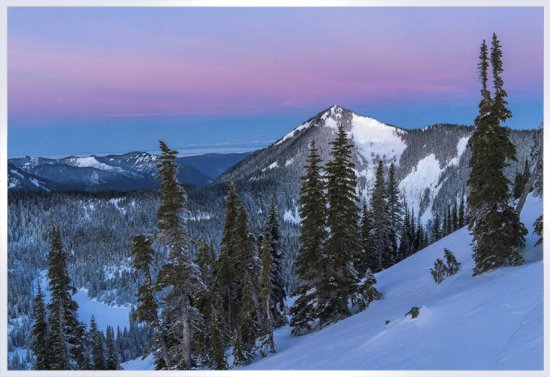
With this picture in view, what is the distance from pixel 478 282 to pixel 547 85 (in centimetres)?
880

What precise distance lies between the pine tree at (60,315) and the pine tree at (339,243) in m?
16.0

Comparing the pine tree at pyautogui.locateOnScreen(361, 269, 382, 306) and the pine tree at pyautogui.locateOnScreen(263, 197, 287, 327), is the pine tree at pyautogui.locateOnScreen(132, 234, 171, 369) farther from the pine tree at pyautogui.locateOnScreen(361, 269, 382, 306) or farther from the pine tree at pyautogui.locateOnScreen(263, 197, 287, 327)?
the pine tree at pyautogui.locateOnScreen(361, 269, 382, 306)

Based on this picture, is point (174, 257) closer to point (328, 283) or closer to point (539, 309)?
point (328, 283)

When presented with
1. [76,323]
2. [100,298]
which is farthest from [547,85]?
[100,298]

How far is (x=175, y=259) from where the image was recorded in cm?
1884

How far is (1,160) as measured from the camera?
13.0 meters

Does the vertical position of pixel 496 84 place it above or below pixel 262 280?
above

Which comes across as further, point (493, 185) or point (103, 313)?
point (103, 313)

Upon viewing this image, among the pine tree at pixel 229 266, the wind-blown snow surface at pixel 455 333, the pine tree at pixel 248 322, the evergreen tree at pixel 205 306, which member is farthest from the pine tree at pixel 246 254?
the wind-blown snow surface at pixel 455 333

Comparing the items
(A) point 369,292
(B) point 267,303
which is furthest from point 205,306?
(A) point 369,292

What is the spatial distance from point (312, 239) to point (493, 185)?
959 centimetres

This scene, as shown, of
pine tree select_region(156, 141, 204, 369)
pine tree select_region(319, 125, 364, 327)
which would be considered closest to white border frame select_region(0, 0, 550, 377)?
pine tree select_region(156, 141, 204, 369)

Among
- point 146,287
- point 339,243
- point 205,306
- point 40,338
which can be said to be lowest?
point 40,338

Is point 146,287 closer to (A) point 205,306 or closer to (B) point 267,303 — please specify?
(B) point 267,303
